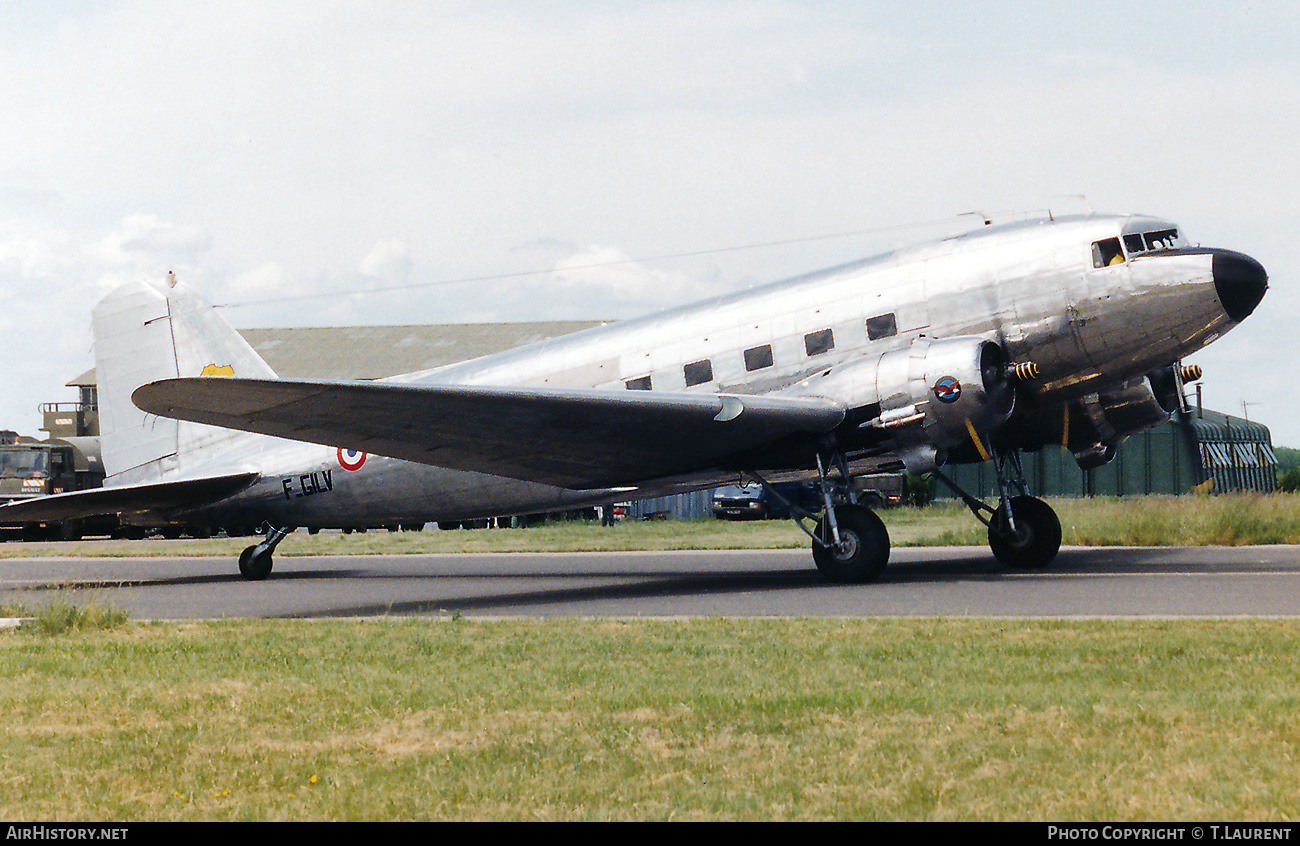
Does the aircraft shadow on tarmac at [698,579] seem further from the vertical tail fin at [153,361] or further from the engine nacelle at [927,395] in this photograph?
the vertical tail fin at [153,361]

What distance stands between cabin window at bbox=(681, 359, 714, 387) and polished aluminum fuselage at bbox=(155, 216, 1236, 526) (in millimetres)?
33

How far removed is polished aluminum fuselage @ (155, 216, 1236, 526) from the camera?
15320 mm

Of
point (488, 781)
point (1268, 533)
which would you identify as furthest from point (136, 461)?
point (1268, 533)

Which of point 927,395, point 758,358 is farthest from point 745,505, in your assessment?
point 927,395

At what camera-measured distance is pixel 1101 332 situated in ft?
50.6

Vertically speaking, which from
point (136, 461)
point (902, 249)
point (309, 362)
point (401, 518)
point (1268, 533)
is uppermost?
point (309, 362)

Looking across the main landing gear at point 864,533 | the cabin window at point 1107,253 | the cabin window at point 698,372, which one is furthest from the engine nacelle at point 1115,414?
the cabin window at point 698,372

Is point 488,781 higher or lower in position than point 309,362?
lower

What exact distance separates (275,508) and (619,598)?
318 inches

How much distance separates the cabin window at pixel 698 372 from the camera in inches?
689

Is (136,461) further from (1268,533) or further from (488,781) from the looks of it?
(1268,533)

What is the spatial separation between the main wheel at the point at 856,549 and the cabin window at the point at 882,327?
237cm

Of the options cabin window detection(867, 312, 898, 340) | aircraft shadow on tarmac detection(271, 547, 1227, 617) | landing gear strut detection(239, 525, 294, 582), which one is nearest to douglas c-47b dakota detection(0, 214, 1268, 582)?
cabin window detection(867, 312, 898, 340)

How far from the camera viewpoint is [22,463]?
43.4m
